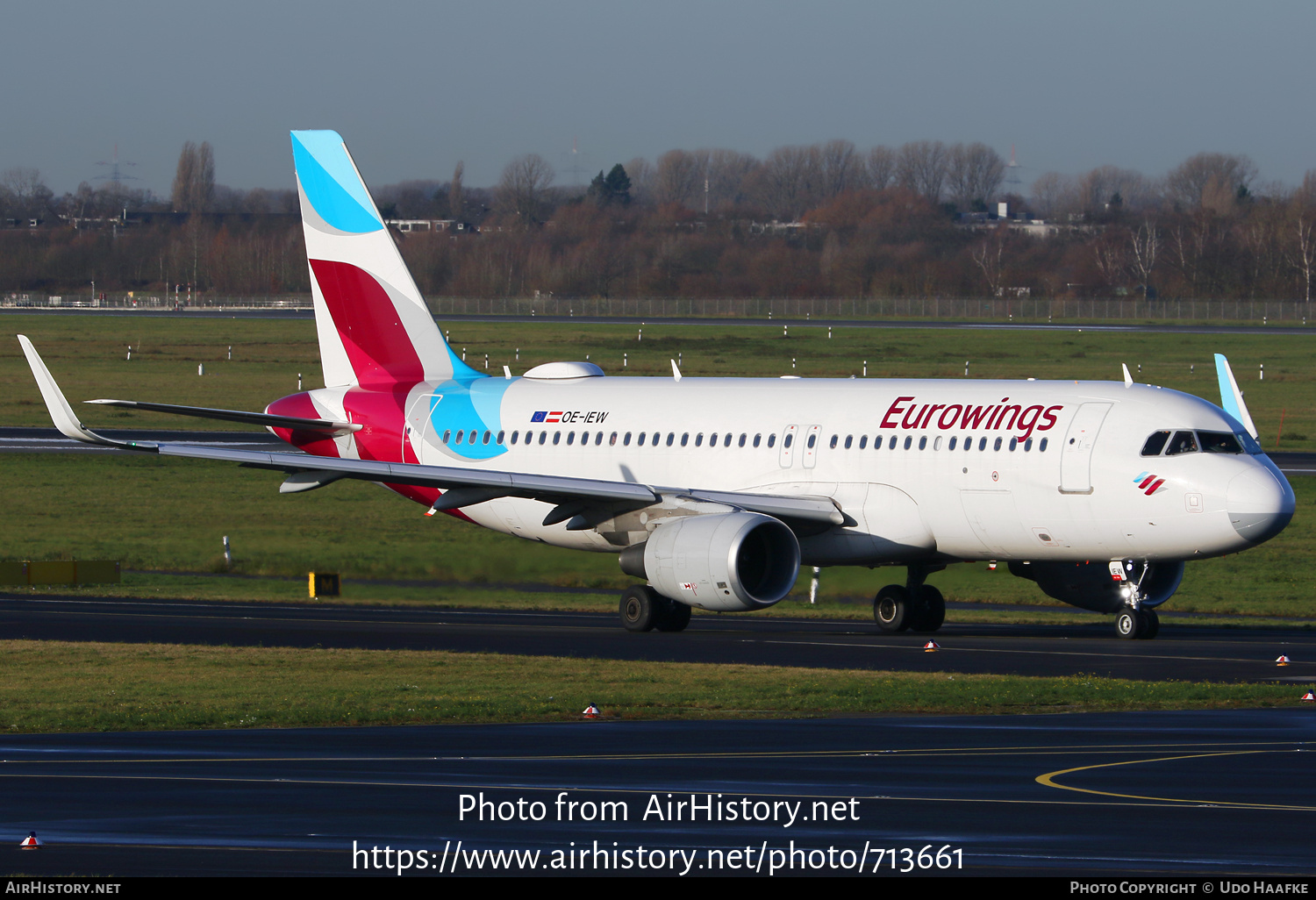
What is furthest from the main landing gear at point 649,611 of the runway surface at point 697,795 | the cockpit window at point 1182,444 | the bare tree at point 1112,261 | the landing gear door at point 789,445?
the bare tree at point 1112,261

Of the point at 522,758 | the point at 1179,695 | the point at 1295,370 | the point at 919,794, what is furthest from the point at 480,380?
the point at 1295,370

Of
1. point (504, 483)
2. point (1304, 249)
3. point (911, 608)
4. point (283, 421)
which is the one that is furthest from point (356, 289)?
point (1304, 249)

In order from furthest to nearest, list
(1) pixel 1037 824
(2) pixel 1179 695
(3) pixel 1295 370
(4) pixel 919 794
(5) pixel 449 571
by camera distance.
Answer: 1. (3) pixel 1295 370
2. (5) pixel 449 571
3. (2) pixel 1179 695
4. (4) pixel 919 794
5. (1) pixel 1037 824

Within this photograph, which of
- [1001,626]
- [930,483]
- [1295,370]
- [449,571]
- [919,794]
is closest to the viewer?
[919,794]

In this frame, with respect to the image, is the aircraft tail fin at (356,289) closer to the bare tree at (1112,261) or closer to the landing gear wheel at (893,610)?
the landing gear wheel at (893,610)

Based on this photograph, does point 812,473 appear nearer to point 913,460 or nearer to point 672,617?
point 913,460

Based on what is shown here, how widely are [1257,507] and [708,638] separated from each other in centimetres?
956

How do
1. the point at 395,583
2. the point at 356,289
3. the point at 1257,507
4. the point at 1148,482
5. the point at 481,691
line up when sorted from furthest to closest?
the point at 395,583
the point at 356,289
the point at 1148,482
the point at 1257,507
the point at 481,691

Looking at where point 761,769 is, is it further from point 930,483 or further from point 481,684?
point 930,483

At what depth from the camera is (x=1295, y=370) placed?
102 meters

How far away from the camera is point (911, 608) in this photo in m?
34.5

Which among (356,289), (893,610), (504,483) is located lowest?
(893,610)

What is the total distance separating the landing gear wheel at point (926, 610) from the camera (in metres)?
34.5

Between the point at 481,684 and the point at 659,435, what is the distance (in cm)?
1193
